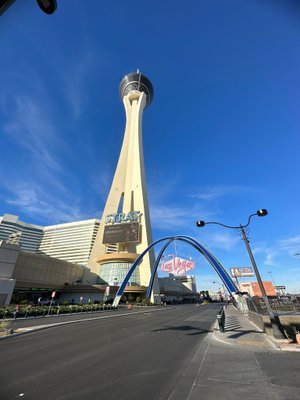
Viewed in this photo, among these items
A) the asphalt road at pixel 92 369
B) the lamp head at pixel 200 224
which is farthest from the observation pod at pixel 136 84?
the asphalt road at pixel 92 369

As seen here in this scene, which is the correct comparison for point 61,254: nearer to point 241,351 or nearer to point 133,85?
point 133,85

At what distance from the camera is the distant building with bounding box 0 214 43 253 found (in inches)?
5413

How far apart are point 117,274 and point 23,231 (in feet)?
370

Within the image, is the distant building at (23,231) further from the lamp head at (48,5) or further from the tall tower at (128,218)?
the lamp head at (48,5)

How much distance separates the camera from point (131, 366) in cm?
676

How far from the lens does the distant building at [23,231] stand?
451ft

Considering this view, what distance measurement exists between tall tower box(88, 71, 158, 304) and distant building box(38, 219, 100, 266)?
153ft

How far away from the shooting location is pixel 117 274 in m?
67.4

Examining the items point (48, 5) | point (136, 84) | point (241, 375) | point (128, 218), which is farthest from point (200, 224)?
point (136, 84)

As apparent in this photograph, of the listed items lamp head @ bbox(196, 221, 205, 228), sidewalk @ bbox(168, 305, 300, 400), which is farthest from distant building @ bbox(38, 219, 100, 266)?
sidewalk @ bbox(168, 305, 300, 400)

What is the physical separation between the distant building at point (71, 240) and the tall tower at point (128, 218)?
153 feet

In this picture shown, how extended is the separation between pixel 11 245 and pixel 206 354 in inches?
1691

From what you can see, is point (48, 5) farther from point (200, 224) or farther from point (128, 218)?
point (128, 218)

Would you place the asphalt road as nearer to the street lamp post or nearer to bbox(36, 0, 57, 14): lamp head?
the street lamp post
